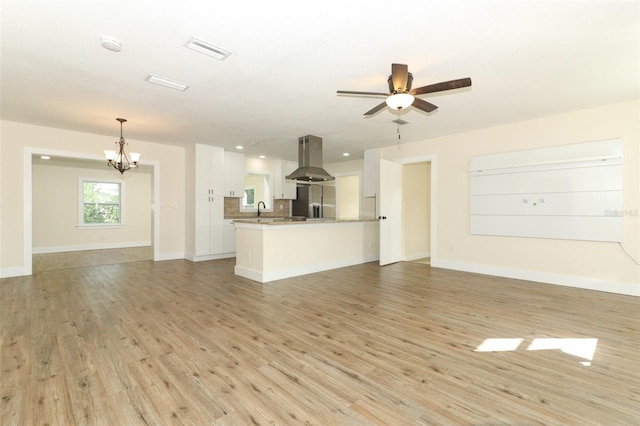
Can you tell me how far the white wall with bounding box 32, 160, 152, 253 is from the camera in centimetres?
779

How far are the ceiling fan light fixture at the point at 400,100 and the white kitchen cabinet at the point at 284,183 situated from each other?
5.75 meters

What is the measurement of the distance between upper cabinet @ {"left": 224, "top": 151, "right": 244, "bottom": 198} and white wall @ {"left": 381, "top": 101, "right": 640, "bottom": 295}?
3.88 m

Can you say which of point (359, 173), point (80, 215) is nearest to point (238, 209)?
point (359, 173)

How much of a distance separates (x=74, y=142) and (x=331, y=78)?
5.33 metres

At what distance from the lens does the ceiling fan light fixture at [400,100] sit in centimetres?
283

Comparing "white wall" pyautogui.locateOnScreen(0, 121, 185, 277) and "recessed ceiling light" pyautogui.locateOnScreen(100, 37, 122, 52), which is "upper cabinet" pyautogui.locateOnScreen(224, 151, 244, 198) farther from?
"recessed ceiling light" pyautogui.locateOnScreen(100, 37, 122, 52)

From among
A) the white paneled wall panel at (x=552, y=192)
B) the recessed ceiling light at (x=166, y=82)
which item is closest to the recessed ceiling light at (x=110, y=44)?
the recessed ceiling light at (x=166, y=82)

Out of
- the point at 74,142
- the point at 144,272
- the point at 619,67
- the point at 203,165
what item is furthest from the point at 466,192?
the point at 74,142

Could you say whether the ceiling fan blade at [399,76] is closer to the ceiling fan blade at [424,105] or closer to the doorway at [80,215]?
the ceiling fan blade at [424,105]

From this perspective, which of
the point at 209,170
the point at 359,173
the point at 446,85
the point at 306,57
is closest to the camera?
the point at 446,85

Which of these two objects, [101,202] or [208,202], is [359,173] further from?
[101,202]

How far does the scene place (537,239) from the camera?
4793mm

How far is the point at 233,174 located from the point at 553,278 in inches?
268

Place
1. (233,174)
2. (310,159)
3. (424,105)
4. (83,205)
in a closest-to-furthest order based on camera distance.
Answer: (424,105)
(310,159)
(233,174)
(83,205)
